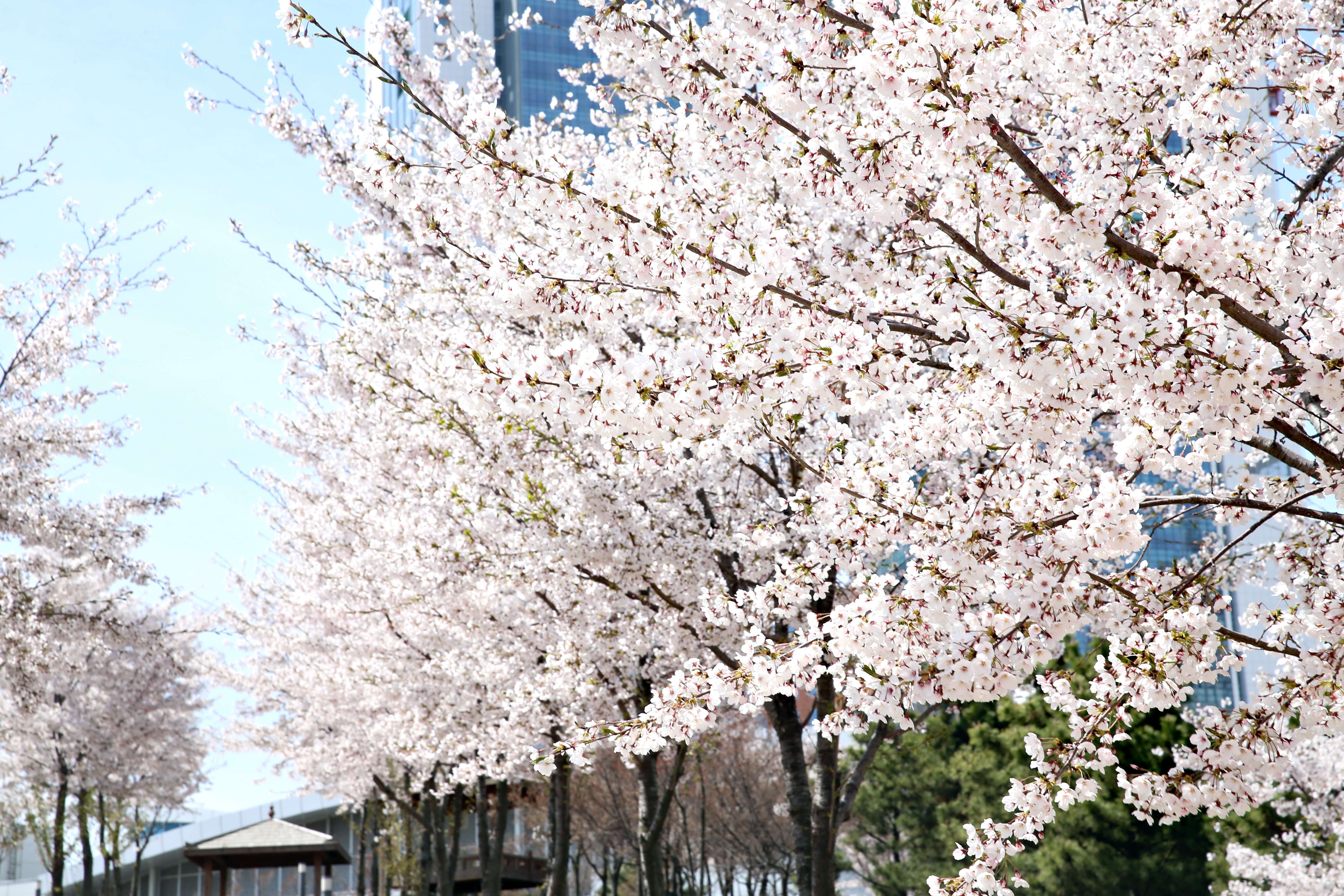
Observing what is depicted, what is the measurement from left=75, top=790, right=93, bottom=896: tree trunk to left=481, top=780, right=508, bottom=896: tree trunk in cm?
947

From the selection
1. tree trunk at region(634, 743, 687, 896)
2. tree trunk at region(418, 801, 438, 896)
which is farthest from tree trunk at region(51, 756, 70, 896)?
tree trunk at region(634, 743, 687, 896)

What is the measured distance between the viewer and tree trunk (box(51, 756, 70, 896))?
63.5ft

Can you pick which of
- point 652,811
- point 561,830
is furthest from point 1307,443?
point 561,830

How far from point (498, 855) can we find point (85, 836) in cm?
1076

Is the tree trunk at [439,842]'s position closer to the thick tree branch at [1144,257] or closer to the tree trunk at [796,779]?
the tree trunk at [796,779]

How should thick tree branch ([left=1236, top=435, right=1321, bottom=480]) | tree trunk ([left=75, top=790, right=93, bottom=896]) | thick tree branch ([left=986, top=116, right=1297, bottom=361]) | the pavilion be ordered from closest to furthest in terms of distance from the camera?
thick tree branch ([left=986, top=116, right=1297, bottom=361]), thick tree branch ([left=1236, top=435, right=1321, bottom=480]), tree trunk ([left=75, top=790, right=93, bottom=896]), the pavilion

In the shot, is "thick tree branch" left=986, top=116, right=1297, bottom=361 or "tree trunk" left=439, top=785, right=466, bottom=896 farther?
"tree trunk" left=439, top=785, right=466, bottom=896

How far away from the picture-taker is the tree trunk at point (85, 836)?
70.0 ft

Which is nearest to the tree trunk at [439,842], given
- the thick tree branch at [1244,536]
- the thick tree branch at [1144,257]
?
the thick tree branch at [1244,536]

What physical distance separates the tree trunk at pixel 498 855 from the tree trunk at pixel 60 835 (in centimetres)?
831

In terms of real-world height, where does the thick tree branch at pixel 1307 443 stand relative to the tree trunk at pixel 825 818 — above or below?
above

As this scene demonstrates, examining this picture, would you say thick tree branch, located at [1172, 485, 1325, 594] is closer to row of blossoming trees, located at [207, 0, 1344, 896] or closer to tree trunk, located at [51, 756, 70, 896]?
row of blossoming trees, located at [207, 0, 1344, 896]

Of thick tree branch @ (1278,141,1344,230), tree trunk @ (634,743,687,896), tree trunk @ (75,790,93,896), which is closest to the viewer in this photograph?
thick tree branch @ (1278,141,1344,230)

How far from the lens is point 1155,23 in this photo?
5336 mm
